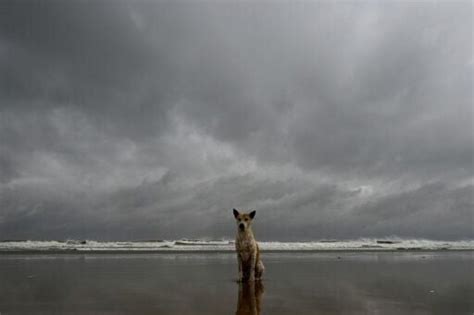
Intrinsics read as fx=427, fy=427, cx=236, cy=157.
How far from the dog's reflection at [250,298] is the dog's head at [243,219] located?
5.43ft

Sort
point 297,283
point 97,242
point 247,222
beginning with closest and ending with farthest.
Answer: point 297,283 < point 247,222 < point 97,242

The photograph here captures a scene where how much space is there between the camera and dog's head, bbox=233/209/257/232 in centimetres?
1280

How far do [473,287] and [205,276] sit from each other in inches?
304

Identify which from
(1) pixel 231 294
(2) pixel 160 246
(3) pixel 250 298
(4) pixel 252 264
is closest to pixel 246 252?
(4) pixel 252 264

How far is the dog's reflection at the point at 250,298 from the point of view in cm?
750

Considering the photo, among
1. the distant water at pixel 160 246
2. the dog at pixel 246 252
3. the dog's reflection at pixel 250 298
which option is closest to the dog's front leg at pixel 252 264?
the dog at pixel 246 252

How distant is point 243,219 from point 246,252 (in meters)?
1.01

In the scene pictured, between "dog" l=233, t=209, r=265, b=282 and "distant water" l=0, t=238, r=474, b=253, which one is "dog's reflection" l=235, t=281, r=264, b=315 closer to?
"dog" l=233, t=209, r=265, b=282

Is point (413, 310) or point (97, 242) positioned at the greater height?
point (97, 242)

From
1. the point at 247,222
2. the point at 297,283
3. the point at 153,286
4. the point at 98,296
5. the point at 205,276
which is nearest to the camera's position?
the point at 98,296

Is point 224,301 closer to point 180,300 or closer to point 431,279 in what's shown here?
point 180,300

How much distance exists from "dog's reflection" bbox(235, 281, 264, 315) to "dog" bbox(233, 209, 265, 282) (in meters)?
Result: 0.49

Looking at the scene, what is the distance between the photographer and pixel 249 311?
743 cm

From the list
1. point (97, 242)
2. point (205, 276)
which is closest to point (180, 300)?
point (205, 276)
